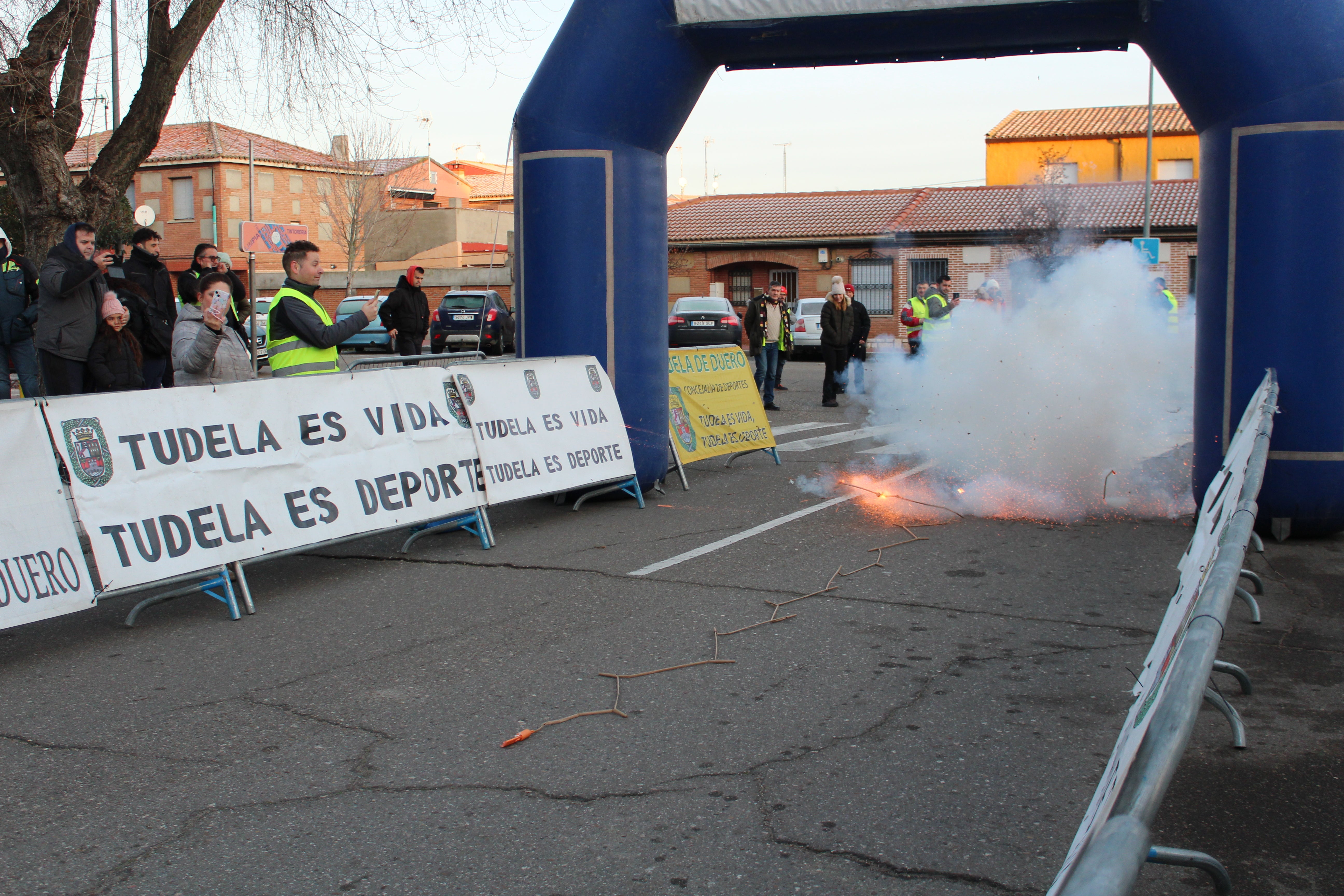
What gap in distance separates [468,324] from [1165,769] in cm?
2516

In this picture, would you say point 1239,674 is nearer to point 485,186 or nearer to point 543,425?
point 543,425

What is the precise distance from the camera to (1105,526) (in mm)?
7730

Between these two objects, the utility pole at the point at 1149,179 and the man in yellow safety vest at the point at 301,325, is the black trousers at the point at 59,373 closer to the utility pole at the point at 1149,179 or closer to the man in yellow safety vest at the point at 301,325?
the man in yellow safety vest at the point at 301,325

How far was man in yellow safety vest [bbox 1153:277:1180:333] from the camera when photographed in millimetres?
9188

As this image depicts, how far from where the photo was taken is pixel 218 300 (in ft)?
22.8

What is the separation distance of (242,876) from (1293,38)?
732 cm

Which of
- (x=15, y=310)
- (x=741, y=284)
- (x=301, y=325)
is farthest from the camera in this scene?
(x=741, y=284)

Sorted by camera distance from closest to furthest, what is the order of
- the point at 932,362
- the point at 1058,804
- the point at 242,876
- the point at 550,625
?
the point at 242,876 < the point at 1058,804 < the point at 550,625 < the point at 932,362

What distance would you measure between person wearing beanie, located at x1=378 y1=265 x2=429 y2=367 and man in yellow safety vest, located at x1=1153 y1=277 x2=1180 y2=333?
361 inches

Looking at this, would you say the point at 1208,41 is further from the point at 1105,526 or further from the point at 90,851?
the point at 90,851

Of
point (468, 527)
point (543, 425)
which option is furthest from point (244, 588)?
point (543, 425)

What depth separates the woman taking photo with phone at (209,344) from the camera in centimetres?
701

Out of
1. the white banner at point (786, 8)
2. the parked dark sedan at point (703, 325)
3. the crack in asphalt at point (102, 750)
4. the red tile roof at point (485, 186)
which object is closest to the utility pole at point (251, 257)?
the white banner at point (786, 8)

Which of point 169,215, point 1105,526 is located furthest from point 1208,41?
point 169,215
